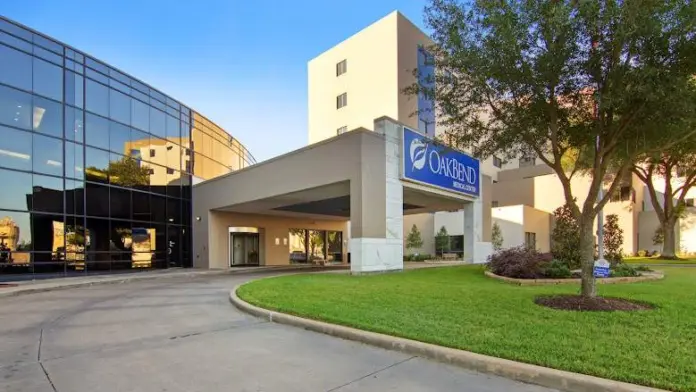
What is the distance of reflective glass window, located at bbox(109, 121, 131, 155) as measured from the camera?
2425 cm

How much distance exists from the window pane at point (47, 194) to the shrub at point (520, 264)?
18.9 meters

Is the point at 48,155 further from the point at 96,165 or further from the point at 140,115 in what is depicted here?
the point at 140,115

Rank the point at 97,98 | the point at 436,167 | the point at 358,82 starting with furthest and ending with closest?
the point at 358,82 → the point at 97,98 → the point at 436,167

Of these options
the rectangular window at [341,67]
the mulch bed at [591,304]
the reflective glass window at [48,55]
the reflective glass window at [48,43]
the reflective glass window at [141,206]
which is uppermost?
the rectangular window at [341,67]

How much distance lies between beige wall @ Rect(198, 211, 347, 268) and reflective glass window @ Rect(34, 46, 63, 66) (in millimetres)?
11469

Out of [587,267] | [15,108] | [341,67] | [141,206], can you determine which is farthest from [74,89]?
[341,67]

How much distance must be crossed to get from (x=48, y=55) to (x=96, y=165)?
5.41 metres

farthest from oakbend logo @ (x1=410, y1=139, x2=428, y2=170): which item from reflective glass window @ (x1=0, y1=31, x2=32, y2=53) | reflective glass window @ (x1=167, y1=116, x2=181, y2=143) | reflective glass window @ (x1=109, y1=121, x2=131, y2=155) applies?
reflective glass window @ (x1=0, y1=31, x2=32, y2=53)

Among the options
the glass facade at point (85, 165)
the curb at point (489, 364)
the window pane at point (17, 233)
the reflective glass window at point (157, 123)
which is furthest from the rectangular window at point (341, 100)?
the curb at point (489, 364)

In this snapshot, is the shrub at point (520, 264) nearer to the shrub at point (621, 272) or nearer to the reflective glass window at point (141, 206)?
the shrub at point (621, 272)

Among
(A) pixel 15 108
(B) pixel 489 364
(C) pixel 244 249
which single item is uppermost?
(A) pixel 15 108

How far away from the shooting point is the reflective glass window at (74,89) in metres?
21.7

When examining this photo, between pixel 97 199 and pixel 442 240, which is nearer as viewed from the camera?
pixel 97 199

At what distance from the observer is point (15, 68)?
19609 mm
